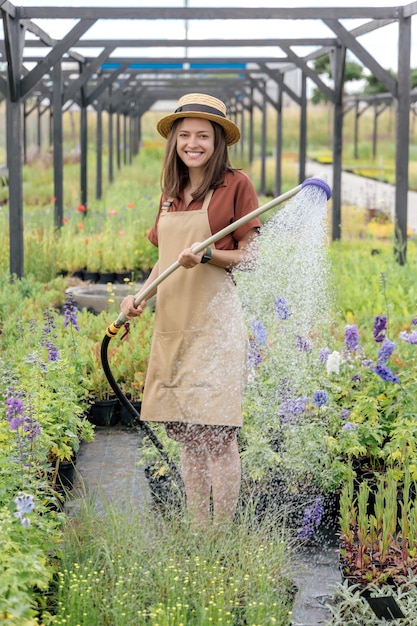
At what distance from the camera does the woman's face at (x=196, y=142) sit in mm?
2938

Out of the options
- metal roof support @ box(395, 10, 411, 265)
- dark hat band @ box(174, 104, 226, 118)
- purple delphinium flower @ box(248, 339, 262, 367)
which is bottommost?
purple delphinium flower @ box(248, 339, 262, 367)

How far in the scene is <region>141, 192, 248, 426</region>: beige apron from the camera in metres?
2.92

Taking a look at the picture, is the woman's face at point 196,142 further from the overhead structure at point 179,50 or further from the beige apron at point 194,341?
the overhead structure at point 179,50

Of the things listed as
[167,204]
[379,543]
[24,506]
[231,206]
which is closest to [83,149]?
[167,204]

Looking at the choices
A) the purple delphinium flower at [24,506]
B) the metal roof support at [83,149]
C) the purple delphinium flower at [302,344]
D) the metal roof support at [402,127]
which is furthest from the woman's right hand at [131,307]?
the metal roof support at [83,149]

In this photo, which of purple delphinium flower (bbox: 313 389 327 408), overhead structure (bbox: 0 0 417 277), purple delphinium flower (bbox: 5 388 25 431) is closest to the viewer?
purple delphinium flower (bbox: 5 388 25 431)

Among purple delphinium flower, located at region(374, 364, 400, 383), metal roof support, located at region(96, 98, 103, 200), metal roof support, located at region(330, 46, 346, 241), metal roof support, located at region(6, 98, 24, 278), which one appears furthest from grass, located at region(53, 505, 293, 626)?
metal roof support, located at region(96, 98, 103, 200)

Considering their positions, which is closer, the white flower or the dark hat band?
the dark hat band

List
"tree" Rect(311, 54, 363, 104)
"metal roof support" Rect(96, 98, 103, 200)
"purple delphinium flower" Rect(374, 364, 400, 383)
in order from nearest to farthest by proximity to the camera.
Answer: "purple delphinium flower" Rect(374, 364, 400, 383) < "metal roof support" Rect(96, 98, 103, 200) < "tree" Rect(311, 54, 363, 104)

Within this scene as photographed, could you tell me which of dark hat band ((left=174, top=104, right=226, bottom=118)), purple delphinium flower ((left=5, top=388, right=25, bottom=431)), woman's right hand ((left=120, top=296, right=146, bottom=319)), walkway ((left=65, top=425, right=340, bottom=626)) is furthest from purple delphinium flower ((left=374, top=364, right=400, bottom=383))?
purple delphinium flower ((left=5, top=388, right=25, bottom=431))

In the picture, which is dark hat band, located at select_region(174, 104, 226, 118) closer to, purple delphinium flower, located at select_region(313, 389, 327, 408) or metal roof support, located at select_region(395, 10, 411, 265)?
purple delphinium flower, located at select_region(313, 389, 327, 408)

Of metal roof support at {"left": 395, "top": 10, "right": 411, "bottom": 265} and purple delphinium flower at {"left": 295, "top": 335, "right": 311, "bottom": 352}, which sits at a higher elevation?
metal roof support at {"left": 395, "top": 10, "right": 411, "bottom": 265}

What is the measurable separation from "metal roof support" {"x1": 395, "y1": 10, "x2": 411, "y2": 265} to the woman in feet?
17.2

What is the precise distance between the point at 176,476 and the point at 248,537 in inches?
20.2
